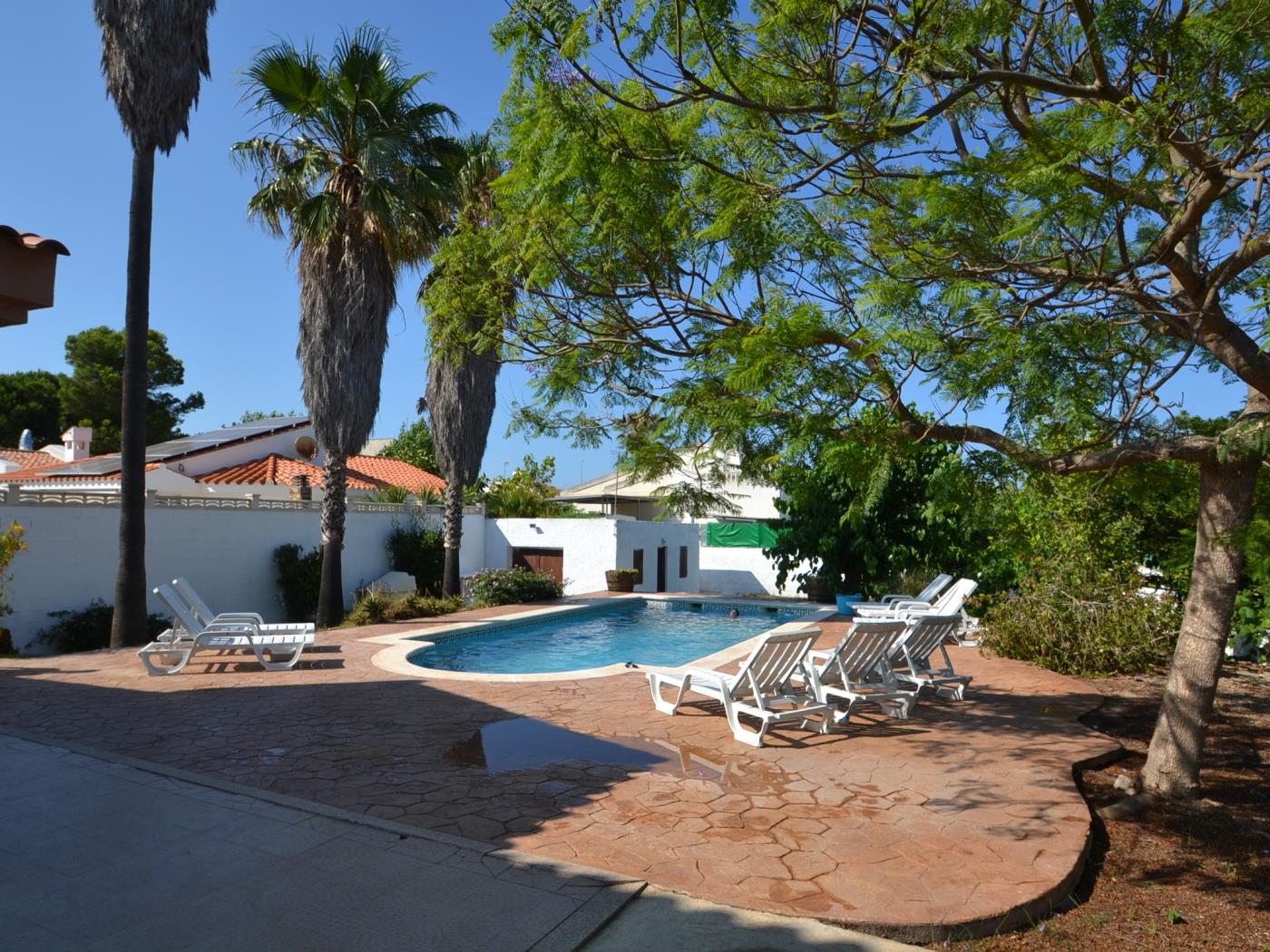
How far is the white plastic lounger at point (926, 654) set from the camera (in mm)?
9680

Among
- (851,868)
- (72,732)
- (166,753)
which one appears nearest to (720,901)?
(851,868)

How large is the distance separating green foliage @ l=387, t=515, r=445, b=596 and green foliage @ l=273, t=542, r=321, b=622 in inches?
142

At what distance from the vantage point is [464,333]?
7844mm

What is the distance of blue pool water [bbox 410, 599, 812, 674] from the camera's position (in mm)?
14360

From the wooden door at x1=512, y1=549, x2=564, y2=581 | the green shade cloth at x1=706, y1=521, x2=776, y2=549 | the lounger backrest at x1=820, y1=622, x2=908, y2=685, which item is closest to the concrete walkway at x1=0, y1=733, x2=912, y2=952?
the lounger backrest at x1=820, y1=622, x2=908, y2=685

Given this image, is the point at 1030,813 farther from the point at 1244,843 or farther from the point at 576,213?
the point at 576,213

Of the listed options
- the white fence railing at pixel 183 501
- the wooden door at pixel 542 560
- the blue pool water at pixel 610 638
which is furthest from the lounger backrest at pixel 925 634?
the wooden door at pixel 542 560

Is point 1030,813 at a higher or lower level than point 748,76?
lower

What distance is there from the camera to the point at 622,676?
1122 cm

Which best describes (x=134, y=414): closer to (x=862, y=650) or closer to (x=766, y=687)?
(x=766, y=687)

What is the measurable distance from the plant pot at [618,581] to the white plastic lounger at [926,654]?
48.3ft

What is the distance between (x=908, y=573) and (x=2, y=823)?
18.5 metres

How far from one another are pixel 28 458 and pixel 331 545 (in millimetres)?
23848

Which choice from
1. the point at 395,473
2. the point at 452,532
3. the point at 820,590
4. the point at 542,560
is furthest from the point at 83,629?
the point at 395,473
